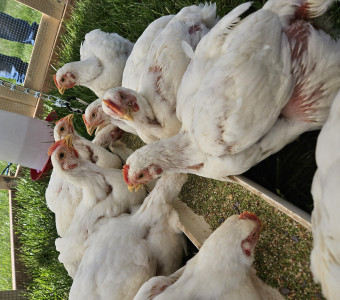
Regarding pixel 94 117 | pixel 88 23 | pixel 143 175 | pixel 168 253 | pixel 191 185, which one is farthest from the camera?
pixel 88 23

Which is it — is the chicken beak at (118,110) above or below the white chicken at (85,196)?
above

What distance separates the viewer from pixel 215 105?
0.93 metres

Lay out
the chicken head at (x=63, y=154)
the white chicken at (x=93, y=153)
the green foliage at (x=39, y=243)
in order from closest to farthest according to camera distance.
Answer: the chicken head at (x=63, y=154)
the white chicken at (x=93, y=153)
the green foliage at (x=39, y=243)

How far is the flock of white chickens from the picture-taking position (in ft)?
2.81

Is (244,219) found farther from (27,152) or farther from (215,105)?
(27,152)

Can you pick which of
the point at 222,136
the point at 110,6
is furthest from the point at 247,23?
the point at 110,6

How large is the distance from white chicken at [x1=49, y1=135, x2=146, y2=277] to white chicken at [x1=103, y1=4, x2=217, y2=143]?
377mm

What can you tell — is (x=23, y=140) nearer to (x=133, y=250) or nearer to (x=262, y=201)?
(x=133, y=250)

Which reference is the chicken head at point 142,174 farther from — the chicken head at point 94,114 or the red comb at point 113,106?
the chicken head at point 94,114

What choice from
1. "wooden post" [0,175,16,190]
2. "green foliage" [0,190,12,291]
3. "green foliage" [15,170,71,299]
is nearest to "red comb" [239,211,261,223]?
"green foliage" [15,170,71,299]

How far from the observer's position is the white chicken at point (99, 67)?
1.77m

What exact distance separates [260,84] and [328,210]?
0.37 meters

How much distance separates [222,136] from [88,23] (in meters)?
2.30

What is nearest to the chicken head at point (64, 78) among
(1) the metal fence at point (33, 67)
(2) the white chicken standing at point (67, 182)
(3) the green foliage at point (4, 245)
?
(2) the white chicken standing at point (67, 182)
